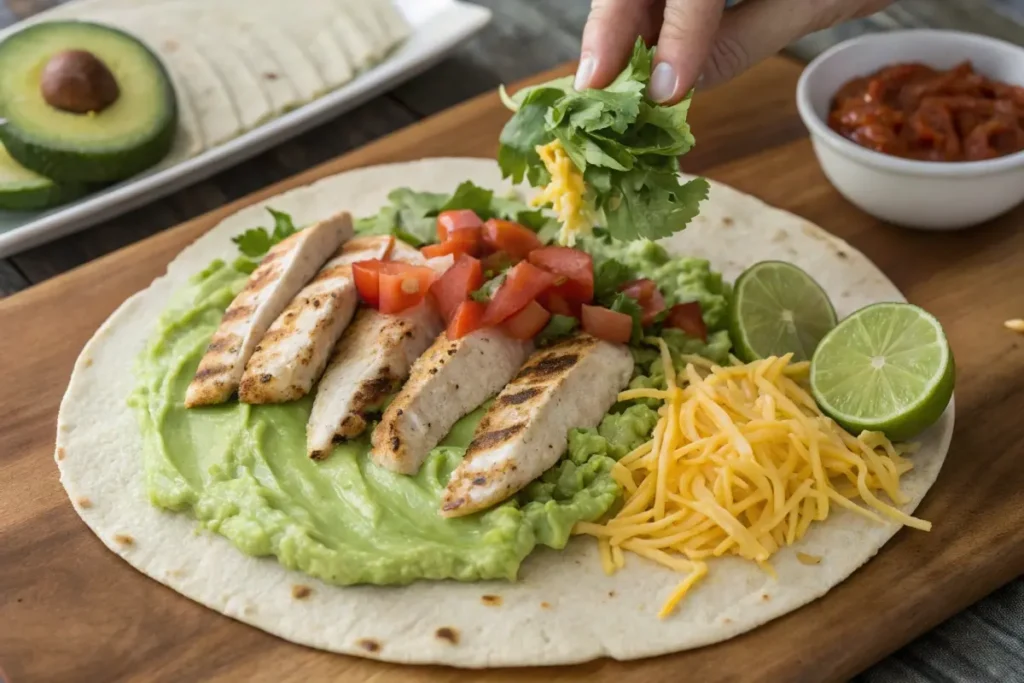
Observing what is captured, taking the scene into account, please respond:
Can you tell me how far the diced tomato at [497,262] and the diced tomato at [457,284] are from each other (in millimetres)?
78

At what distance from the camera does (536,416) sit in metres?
3.79

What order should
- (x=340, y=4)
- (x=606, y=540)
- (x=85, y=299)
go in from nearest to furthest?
1. (x=606, y=540)
2. (x=85, y=299)
3. (x=340, y=4)

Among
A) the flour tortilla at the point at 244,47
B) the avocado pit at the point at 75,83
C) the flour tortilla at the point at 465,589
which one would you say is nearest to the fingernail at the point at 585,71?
the flour tortilla at the point at 465,589

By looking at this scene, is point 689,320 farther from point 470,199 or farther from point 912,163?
point 912,163

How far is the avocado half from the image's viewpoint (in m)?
5.29

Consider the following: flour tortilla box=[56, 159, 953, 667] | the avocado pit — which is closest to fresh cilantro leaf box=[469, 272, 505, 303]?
flour tortilla box=[56, 159, 953, 667]

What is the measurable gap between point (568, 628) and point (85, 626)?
1.55 meters

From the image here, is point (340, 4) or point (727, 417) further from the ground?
point (340, 4)

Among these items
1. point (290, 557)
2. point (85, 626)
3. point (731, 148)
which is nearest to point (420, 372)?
point (290, 557)

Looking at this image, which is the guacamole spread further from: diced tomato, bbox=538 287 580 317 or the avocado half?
the avocado half

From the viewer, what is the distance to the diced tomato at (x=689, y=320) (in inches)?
170

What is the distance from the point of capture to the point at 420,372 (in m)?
4.05

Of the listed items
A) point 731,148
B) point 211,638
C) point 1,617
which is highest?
point 1,617

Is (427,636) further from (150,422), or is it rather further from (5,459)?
(5,459)
